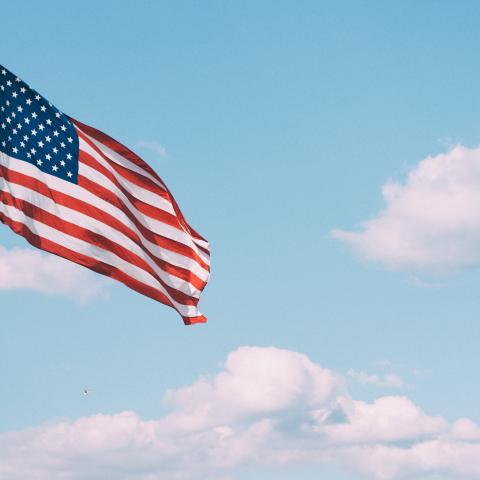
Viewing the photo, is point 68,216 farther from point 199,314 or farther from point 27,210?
point 199,314

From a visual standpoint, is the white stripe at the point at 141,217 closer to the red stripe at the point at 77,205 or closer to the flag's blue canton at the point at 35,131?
the red stripe at the point at 77,205

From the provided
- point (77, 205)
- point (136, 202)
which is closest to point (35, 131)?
point (77, 205)

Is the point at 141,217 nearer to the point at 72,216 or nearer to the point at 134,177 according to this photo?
the point at 134,177

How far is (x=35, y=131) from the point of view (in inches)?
1658

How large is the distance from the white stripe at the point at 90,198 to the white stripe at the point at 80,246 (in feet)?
4.31

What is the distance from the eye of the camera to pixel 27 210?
4075cm

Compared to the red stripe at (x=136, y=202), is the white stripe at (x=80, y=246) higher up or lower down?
lower down

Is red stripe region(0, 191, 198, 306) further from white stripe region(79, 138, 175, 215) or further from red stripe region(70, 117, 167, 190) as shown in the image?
red stripe region(70, 117, 167, 190)

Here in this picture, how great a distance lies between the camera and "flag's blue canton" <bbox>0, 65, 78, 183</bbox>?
41438 millimetres

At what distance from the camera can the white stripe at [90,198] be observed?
41.4 m

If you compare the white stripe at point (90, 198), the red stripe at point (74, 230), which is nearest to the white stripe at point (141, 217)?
the white stripe at point (90, 198)

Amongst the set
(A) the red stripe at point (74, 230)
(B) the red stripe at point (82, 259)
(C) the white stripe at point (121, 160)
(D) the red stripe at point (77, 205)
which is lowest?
(B) the red stripe at point (82, 259)

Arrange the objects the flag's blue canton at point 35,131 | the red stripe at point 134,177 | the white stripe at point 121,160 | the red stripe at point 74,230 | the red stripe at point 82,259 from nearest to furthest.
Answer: the red stripe at point 82,259 → the red stripe at point 74,230 → the flag's blue canton at point 35,131 → the red stripe at point 134,177 → the white stripe at point 121,160

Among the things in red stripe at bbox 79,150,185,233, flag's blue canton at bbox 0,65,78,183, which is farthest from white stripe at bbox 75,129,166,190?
flag's blue canton at bbox 0,65,78,183
